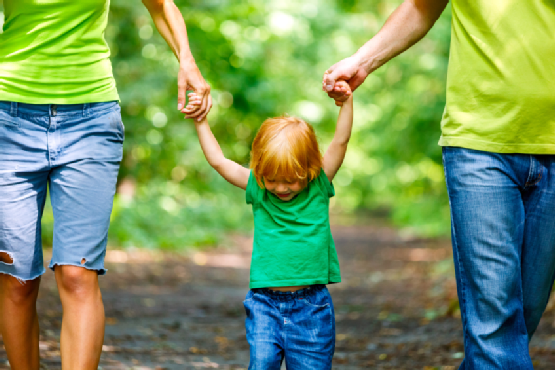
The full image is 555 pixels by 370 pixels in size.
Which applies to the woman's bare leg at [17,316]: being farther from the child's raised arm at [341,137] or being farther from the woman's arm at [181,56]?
the child's raised arm at [341,137]

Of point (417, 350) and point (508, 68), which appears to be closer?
point (508, 68)

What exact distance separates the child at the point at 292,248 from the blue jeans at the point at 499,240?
52 centimetres

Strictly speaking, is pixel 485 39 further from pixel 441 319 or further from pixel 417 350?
pixel 441 319

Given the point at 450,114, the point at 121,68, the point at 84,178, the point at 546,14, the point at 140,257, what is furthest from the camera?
the point at 121,68

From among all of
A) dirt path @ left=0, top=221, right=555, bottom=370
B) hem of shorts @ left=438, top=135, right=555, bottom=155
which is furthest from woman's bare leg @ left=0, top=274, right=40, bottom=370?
hem of shorts @ left=438, top=135, right=555, bottom=155

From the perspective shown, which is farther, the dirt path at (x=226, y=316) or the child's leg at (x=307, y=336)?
the dirt path at (x=226, y=316)

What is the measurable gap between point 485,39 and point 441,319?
167 inches

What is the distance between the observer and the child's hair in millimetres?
2729

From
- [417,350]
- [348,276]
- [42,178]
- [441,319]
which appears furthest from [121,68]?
[42,178]

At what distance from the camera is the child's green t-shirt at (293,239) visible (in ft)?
9.09

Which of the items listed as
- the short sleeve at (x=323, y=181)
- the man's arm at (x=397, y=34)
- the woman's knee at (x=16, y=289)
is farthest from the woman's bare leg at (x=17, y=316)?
the man's arm at (x=397, y=34)

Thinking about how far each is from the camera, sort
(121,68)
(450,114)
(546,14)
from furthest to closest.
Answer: (121,68) → (450,114) → (546,14)

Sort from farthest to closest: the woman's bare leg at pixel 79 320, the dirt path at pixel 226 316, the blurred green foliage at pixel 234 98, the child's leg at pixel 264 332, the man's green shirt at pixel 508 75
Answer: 1. the blurred green foliage at pixel 234 98
2. the dirt path at pixel 226 316
3. the woman's bare leg at pixel 79 320
4. the child's leg at pixel 264 332
5. the man's green shirt at pixel 508 75

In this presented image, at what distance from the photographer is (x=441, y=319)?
633 cm
